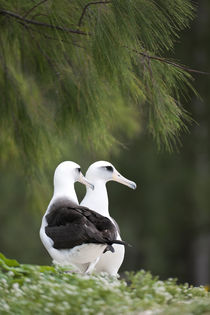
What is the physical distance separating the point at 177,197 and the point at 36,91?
22.7 feet

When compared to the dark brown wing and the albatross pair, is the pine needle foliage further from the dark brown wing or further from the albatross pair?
the dark brown wing

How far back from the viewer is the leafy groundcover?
2975 millimetres

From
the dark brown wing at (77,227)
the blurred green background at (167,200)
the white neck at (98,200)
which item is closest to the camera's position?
the dark brown wing at (77,227)

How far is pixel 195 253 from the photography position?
13.1 meters

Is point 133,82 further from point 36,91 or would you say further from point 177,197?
point 177,197

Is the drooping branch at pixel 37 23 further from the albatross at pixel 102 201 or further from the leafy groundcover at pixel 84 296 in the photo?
the leafy groundcover at pixel 84 296

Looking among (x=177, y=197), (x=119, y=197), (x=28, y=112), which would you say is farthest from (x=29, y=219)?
(x=28, y=112)

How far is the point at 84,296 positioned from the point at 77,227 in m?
0.57

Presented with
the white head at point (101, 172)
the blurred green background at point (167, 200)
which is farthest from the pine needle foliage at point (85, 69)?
the blurred green background at point (167, 200)

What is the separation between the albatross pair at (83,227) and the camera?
11.7 ft

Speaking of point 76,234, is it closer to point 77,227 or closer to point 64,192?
point 77,227

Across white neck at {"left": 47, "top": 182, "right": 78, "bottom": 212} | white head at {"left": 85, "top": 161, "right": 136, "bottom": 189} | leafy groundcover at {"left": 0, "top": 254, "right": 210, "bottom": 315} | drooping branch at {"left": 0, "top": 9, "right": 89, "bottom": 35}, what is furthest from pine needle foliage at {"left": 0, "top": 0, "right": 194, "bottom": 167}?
leafy groundcover at {"left": 0, "top": 254, "right": 210, "bottom": 315}

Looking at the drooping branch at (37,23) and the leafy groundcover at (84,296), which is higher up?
the drooping branch at (37,23)

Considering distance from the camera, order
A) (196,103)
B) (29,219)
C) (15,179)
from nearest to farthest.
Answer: (15,179) → (196,103) → (29,219)
